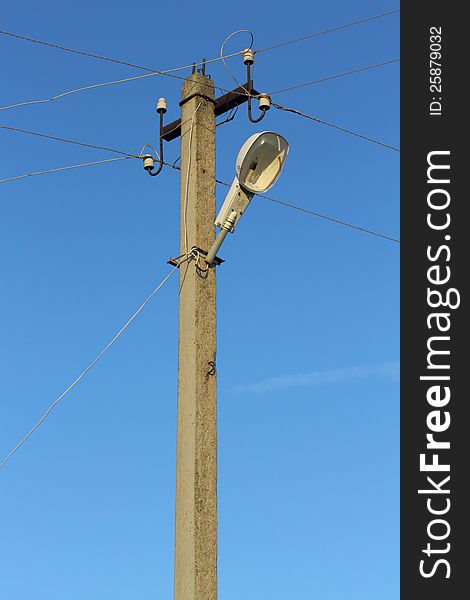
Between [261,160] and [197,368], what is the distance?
1.22 metres

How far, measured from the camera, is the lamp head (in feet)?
19.2

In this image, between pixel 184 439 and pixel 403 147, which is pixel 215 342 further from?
pixel 403 147

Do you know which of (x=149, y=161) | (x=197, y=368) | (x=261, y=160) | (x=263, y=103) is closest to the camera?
(x=197, y=368)

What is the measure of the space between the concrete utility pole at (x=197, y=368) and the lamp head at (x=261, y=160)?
1.30ft

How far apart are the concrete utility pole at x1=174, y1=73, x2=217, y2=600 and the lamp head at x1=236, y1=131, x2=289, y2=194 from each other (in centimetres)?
39

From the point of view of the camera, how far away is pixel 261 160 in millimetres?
5934

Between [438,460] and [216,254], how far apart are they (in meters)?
1.85

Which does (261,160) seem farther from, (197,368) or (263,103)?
(197,368)

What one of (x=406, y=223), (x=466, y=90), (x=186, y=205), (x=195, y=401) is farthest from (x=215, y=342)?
(x=466, y=90)

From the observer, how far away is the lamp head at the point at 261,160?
5.85m

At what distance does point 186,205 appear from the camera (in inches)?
245

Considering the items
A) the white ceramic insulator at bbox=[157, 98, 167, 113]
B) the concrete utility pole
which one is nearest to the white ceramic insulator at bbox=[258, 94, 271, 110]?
the concrete utility pole

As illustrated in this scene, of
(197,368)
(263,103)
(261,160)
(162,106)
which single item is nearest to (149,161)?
(162,106)

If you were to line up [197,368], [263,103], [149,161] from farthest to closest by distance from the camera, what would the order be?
[149,161], [263,103], [197,368]
